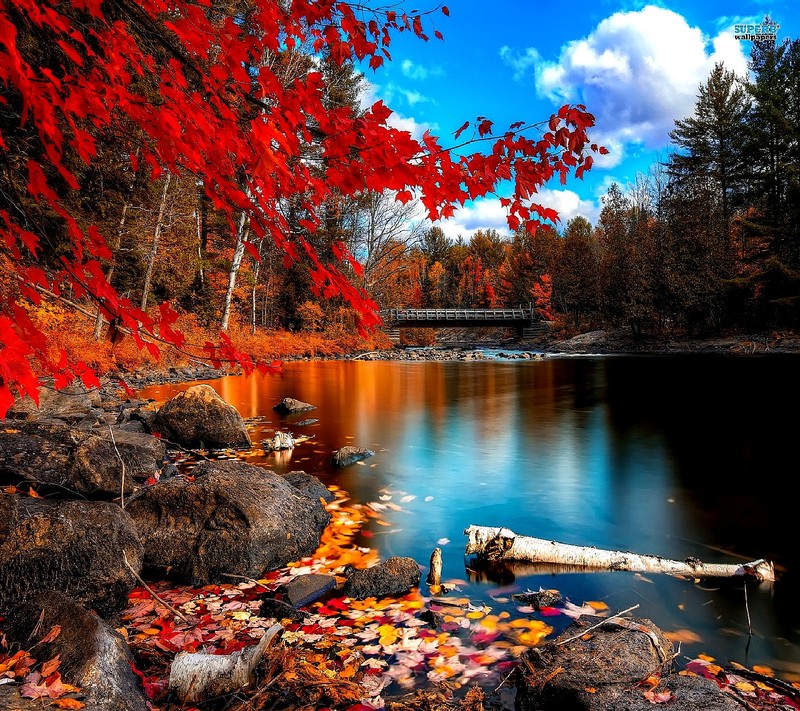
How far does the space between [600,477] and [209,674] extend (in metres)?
7.66

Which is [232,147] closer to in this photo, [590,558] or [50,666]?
[50,666]

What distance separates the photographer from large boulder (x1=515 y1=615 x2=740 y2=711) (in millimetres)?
2592

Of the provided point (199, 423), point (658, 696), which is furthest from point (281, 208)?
point (658, 696)

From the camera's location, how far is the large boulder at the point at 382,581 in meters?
4.20

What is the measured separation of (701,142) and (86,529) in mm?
51593

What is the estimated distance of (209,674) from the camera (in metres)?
2.82

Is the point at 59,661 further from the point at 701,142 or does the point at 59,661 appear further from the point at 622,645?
the point at 701,142

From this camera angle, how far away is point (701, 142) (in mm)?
41875

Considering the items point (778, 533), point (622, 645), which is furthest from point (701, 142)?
point (622, 645)

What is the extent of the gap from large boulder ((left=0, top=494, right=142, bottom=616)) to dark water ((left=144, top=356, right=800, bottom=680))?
2640 millimetres

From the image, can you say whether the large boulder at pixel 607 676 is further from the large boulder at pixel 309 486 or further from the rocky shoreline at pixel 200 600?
the large boulder at pixel 309 486

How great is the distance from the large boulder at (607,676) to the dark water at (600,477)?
0.92 m

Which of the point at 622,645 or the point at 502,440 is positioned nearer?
the point at 622,645

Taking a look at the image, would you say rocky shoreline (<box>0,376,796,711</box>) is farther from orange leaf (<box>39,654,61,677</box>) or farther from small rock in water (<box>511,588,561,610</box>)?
small rock in water (<box>511,588,561,610</box>)
